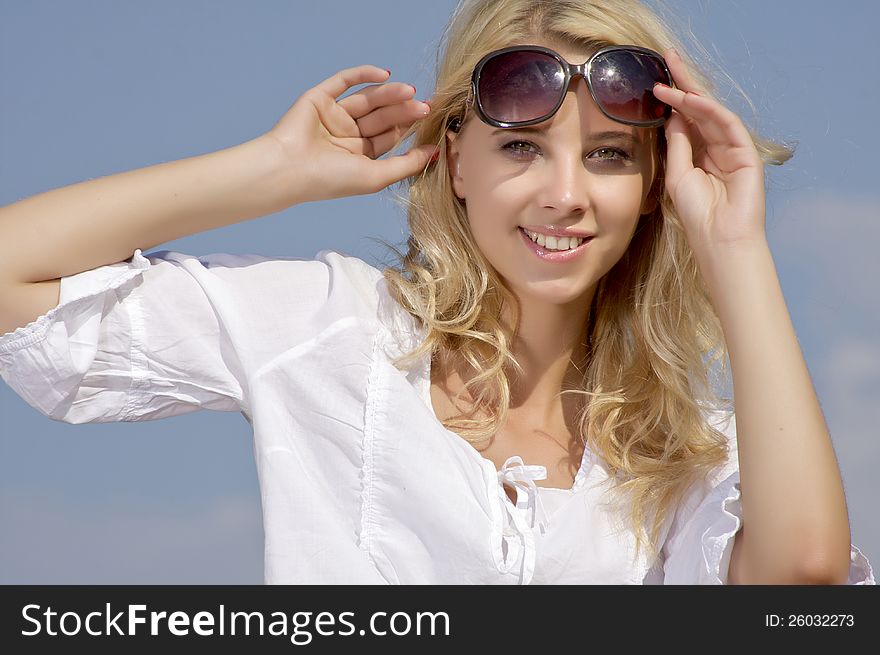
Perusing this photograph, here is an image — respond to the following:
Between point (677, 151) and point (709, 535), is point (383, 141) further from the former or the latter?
point (709, 535)

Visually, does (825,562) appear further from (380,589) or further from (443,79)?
(443,79)

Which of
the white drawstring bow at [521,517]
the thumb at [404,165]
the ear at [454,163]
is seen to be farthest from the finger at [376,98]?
the white drawstring bow at [521,517]

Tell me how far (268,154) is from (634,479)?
1487 millimetres

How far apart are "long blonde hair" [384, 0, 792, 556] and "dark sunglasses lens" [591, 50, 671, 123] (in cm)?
15

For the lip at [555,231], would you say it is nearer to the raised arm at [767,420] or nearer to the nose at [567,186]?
the nose at [567,186]

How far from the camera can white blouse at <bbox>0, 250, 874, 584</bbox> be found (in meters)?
3.30

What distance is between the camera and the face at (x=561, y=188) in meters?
3.65

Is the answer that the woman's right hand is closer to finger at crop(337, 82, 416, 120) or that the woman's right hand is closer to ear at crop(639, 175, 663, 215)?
finger at crop(337, 82, 416, 120)

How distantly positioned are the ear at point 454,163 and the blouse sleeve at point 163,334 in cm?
62

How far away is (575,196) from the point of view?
Answer: 3.62m

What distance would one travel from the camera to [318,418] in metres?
3.45

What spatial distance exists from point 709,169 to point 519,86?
64cm

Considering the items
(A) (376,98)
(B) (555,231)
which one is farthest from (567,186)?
(A) (376,98)

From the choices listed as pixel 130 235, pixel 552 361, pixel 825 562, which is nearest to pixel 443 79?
pixel 552 361
